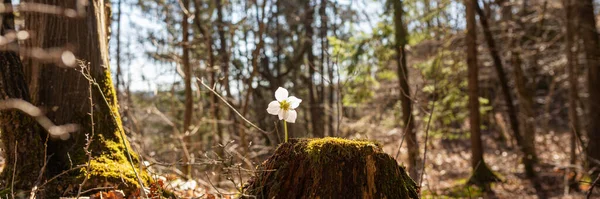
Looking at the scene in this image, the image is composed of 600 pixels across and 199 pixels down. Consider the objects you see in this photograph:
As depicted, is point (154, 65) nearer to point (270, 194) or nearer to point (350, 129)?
point (350, 129)

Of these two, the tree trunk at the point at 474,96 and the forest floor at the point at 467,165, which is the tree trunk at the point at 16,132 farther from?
the tree trunk at the point at 474,96

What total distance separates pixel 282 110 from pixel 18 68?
2076mm

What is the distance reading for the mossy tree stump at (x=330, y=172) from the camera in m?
2.61

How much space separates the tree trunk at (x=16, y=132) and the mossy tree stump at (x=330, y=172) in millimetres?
1842

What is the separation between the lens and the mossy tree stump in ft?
8.55

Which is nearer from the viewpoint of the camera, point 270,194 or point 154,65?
point 270,194

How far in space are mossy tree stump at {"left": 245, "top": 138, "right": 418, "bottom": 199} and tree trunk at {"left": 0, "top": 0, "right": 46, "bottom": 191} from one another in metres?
1.84

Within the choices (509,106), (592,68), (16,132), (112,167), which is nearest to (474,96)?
(592,68)

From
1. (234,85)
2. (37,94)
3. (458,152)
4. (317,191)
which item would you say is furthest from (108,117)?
(458,152)

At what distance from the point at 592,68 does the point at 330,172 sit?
30.3 ft

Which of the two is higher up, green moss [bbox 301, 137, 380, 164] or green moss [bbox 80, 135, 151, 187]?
green moss [bbox 301, 137, 380, 164]

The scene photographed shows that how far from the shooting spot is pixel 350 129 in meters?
13.9

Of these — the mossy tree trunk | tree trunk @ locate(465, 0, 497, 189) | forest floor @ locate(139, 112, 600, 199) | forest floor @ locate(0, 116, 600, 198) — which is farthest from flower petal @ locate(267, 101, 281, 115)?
tree trunk @ locate(465, 0, 497, 189)

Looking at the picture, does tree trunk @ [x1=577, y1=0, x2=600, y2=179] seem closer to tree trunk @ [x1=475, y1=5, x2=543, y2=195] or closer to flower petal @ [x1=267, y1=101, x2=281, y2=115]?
tree trunk @ [x1=475, y1=5, x2=543, y2=195]
